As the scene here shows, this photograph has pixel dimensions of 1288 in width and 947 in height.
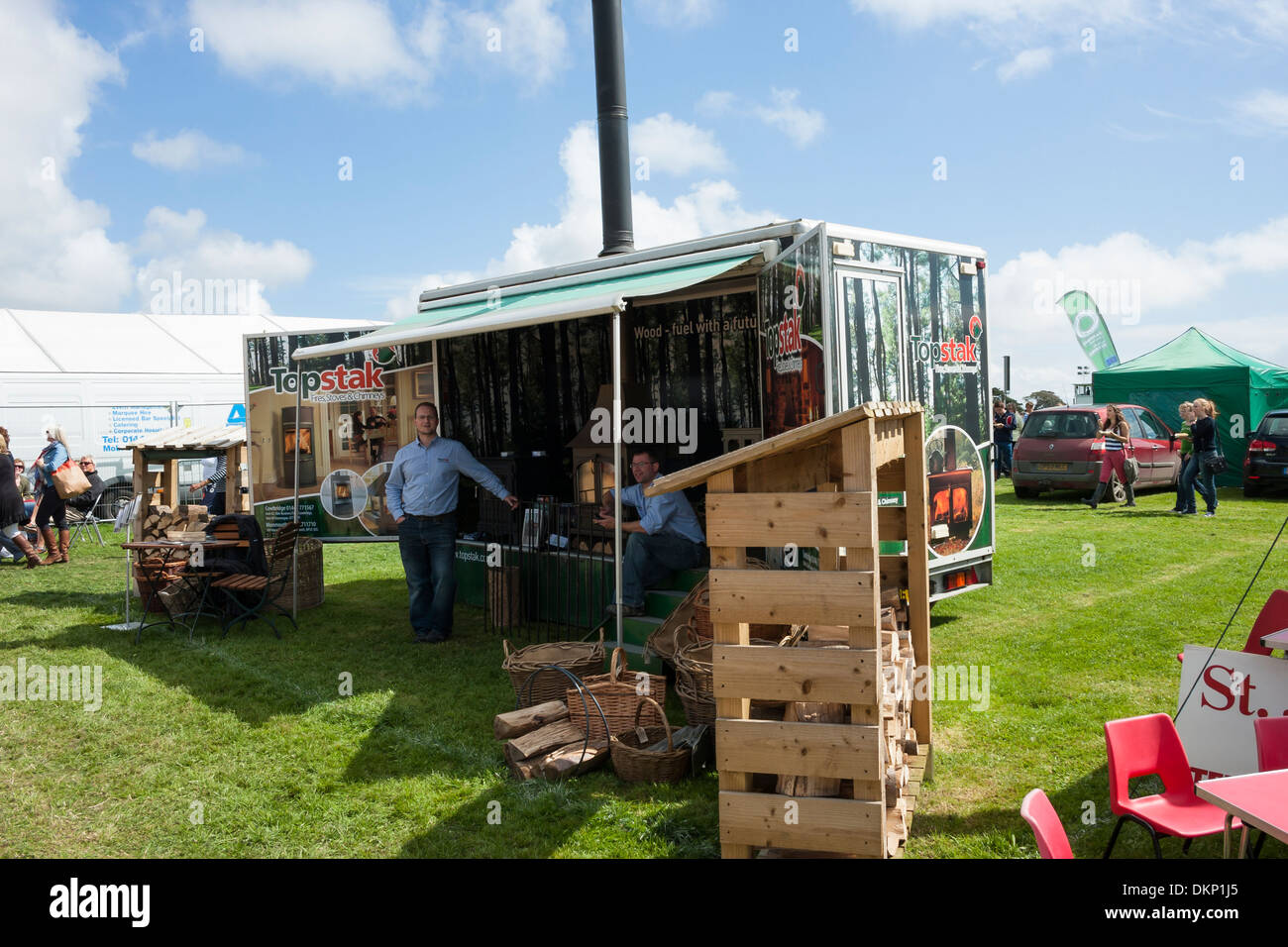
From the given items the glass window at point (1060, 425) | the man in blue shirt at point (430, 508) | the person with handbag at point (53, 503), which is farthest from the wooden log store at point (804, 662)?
the glass window at point (1060, 425)

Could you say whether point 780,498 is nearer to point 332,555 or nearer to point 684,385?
point 684,385

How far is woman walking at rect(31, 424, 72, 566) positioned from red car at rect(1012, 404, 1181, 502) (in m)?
14.8

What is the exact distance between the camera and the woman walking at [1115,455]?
1476cm

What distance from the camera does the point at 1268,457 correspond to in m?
14.7

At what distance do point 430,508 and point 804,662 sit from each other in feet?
16.2

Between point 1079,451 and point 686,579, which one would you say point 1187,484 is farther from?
point 686,579

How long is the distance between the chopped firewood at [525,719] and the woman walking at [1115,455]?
11843 mm

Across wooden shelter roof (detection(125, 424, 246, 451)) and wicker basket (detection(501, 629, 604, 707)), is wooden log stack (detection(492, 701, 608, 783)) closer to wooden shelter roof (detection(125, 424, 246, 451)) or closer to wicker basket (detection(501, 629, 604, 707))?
wicker basket (detection(501, 629, 604, 707))

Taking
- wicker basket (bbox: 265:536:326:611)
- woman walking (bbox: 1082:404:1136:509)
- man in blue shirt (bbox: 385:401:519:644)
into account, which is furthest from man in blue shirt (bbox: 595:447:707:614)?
woman walking (bbox: 1082:404:1136:509)

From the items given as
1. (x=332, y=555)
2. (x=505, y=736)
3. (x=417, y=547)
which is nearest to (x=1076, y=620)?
(x=505, y=736)

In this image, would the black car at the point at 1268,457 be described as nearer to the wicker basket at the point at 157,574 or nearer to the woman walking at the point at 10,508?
the wicker basket at the point at 157,574

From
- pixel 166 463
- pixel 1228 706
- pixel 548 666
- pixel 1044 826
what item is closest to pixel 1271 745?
pixel 1228 706

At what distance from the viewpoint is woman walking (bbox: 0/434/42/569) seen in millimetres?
11906
